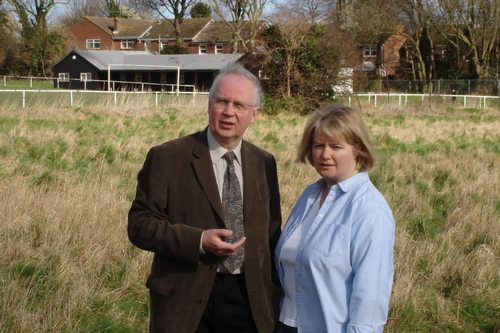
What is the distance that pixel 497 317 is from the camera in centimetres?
439

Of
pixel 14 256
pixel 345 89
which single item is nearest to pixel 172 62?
pixel 345 89

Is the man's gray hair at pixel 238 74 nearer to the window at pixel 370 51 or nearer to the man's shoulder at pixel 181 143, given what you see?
the man's shoulder at pixel 181 143

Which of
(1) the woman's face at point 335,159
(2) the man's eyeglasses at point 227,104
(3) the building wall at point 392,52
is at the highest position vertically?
(3) the building wall at point 392,52

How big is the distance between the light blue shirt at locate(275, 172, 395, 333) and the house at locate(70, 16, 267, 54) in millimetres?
66654

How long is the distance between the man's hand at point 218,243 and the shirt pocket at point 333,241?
1.11ft

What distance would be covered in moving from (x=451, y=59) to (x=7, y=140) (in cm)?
4557

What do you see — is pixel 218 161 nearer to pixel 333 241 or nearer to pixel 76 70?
pixel 333 241

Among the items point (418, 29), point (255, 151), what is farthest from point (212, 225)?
point (418, 29)

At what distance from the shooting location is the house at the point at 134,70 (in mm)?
52125

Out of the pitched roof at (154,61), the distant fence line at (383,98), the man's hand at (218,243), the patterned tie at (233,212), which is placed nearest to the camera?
the man's hand at (218,243)

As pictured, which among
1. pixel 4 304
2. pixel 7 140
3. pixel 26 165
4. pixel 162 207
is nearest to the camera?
pixel 162 207

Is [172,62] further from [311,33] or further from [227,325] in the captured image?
[227,325]

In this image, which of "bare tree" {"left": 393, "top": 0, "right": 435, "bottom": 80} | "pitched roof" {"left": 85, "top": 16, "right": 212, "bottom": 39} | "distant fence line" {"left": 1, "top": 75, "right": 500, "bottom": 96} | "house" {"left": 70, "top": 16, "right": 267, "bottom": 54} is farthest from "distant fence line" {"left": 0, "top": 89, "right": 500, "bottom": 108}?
"pitched roof" {"left": 85, "top": 16, "right": 212, "bottom": 39}

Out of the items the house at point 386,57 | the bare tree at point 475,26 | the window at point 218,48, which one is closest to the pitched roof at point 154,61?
the house at point 386,57
